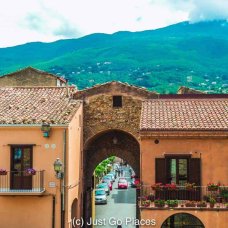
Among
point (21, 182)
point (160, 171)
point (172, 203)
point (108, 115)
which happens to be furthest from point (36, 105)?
point (172, 203)

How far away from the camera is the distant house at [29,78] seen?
39.9 m

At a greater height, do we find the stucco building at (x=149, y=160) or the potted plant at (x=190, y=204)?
the stucco building at (x=149, y=160)

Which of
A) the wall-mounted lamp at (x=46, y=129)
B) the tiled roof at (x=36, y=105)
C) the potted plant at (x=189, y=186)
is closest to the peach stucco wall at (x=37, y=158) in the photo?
the wall-mounted lamp at (x=46, y=129)

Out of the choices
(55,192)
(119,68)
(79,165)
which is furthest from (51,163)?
(119,68)

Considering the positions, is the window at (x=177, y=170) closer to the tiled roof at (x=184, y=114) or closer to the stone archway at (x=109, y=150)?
the tiled roof at (x=184, y=114)

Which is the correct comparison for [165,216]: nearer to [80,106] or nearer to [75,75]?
[80,106]

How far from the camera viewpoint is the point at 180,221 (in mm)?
27219

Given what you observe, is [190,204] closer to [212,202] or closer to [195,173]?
[212,202]

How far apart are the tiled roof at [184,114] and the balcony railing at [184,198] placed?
10.3ft

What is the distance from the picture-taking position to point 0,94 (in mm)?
32219

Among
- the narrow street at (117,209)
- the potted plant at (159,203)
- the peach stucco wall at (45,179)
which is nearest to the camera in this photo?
the potted plant at (159,203)

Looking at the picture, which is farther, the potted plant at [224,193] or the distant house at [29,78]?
the distant house at [29,78]

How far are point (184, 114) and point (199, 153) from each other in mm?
2975

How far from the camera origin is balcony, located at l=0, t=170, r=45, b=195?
26.5 meters
